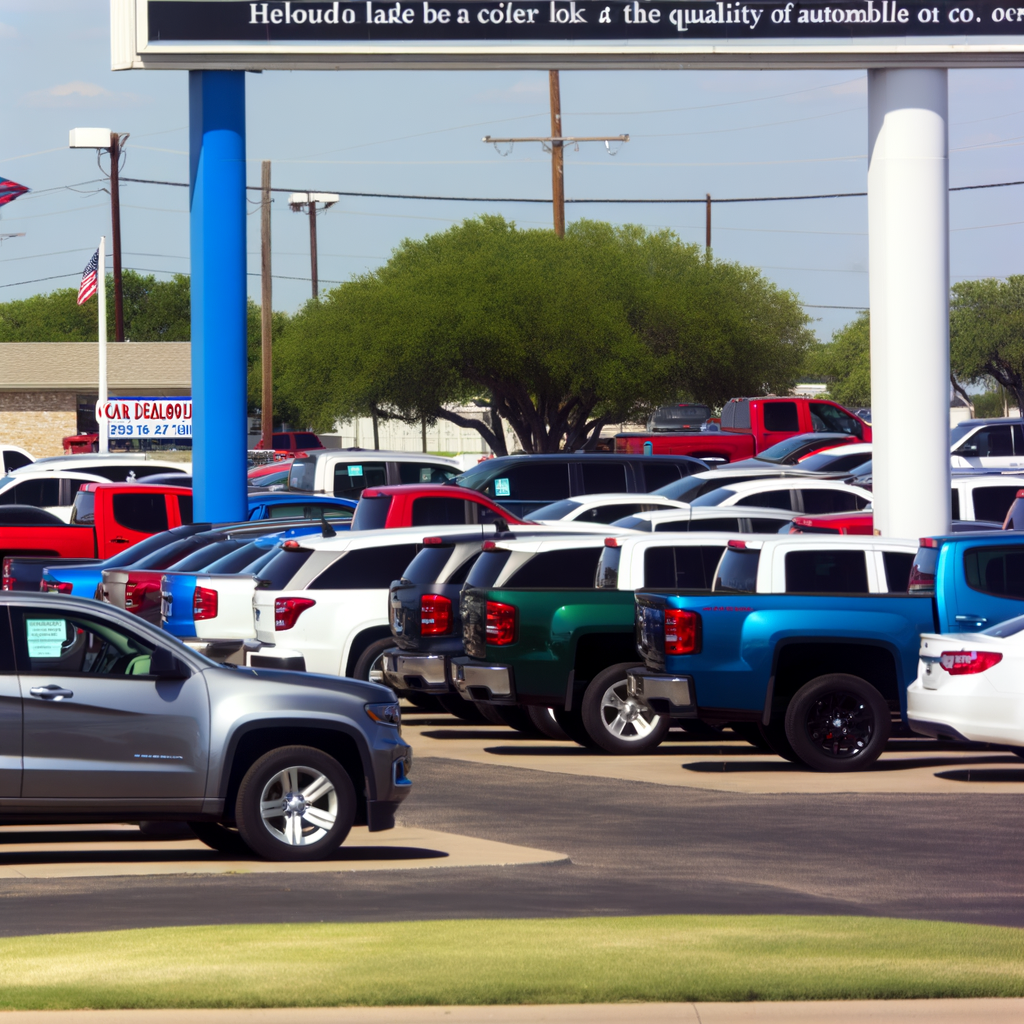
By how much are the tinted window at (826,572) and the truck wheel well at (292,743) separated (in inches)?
198

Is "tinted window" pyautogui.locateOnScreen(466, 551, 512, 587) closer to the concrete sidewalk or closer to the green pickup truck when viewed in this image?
the green pickup truck

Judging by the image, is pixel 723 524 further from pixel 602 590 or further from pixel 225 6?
pixel 225 6

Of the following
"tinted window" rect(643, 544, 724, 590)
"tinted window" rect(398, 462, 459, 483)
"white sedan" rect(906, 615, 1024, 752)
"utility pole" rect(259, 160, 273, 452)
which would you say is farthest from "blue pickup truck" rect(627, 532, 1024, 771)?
"utility pole" rect(259, 160, 273, 452)

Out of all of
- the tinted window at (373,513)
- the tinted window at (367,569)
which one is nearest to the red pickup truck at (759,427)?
the tinted window at (373,513)

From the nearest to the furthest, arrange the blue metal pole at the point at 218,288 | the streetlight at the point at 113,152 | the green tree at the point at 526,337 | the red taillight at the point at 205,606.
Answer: the red taillight at the point at 205,606, the blue metal pole at the point at 218,288, the green tree at the point at 526,337, the streetlight at the point at 113,152

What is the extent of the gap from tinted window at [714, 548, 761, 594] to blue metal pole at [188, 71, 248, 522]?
9059 mm

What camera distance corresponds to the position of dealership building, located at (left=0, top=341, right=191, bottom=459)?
67938 mm

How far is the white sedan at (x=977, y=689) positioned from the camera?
12812 mm

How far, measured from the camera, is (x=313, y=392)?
167ft

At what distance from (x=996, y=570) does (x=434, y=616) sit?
4.84m

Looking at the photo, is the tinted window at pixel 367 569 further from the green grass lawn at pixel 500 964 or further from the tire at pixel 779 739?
the green grass lawn at pixel 500 964

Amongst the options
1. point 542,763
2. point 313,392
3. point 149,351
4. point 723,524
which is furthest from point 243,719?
point 149,351

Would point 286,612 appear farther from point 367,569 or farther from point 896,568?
point 896,568


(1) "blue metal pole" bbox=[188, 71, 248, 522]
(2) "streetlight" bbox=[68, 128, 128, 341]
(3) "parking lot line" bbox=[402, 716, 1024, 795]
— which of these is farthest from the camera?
(2) "streetlight" bbox=[68, 128, 128, 341]
